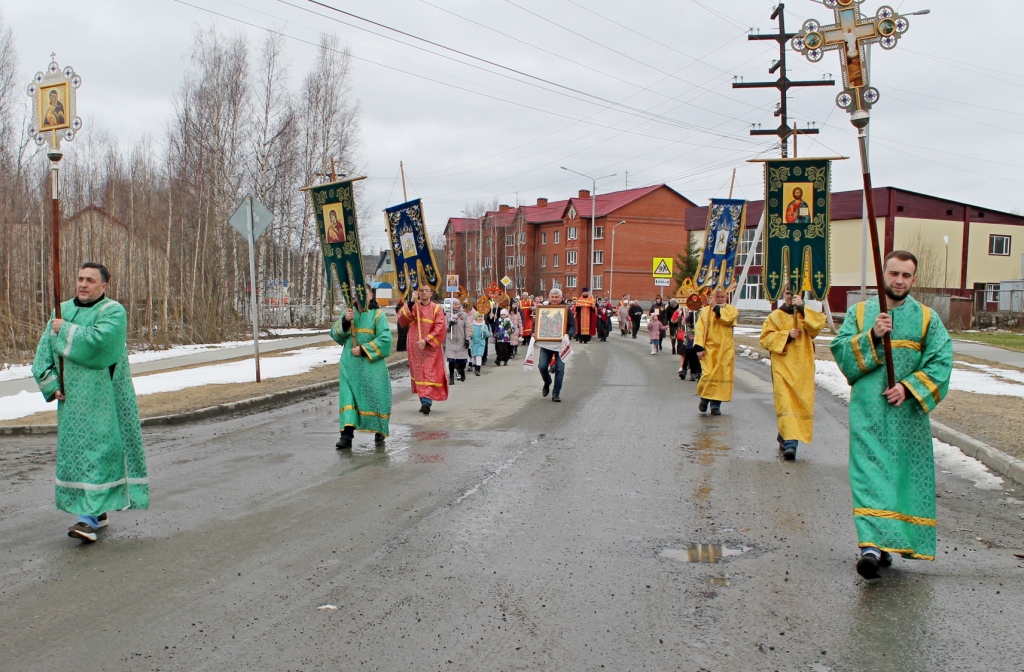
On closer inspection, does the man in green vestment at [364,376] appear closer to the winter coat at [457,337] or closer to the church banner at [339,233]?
the church banner at [339,233]

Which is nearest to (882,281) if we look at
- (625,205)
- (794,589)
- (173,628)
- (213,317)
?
(794,589)

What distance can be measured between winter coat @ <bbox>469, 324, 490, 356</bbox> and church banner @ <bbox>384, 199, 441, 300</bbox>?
708 centimetres

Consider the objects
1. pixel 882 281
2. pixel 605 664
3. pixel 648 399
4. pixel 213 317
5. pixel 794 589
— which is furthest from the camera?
pixel 213 317

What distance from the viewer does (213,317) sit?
93.8ft

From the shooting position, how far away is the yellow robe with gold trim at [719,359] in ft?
40.1

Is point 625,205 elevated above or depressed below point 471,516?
above

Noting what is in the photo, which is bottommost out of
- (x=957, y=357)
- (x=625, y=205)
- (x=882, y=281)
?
(x=957, y=357)

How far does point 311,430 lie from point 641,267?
234ft

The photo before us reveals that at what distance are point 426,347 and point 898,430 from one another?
7.97 metres

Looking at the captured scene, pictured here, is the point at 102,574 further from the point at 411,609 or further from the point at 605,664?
the point at 605,664

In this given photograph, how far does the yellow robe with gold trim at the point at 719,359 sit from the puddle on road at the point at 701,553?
6787 millimetres

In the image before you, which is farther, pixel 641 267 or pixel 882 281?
pixel 641 267

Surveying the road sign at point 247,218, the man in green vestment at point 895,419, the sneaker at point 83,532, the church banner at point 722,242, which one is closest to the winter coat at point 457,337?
the road sign at point 247,218

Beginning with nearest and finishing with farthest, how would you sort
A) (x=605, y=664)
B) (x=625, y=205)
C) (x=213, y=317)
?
(x=605, y=664) < (x=213, y=317) < (x=625, y=205)
